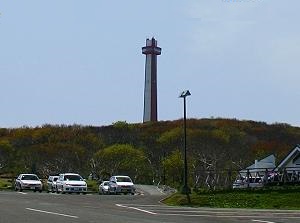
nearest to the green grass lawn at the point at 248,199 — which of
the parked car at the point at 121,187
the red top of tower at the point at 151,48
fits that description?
the parked car at the point at 121,187

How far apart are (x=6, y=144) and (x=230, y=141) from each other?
100 feet

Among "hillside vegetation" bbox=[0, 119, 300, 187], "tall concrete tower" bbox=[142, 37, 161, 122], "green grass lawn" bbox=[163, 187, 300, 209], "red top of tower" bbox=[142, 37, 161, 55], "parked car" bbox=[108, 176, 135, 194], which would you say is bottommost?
"green grass lawn" bbox=[163, 187, 300, 209]

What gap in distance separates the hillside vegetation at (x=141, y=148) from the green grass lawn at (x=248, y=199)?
105 ft

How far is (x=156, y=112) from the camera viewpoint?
113438 millimetres

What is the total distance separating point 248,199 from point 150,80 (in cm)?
8025

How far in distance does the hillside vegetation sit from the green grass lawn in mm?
32089

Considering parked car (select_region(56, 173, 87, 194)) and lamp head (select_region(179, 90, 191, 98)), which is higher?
lamp head (select_region(179, 90, 191, 98))

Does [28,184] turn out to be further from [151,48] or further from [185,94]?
[151,48]

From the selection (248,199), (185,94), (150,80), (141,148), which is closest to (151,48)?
(150,80)

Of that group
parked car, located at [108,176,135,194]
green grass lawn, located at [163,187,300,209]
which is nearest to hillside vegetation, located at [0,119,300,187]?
parked car, located at [108,176,135,194]

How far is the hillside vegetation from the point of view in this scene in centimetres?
7562

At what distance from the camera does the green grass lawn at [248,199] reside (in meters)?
31.0

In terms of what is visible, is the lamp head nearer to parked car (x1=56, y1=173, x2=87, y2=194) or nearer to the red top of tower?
parked car (x1=56, y1=173, x2=87, y2=194)

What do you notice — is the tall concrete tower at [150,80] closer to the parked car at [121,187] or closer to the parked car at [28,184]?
the parked car at [121,187]
